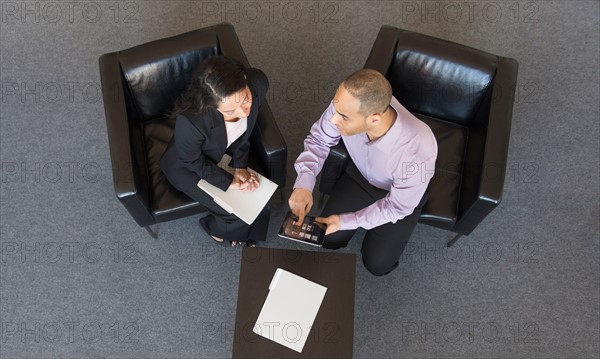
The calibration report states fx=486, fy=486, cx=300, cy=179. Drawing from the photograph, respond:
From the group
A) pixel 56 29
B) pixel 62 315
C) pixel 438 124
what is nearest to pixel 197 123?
pixel 438 124

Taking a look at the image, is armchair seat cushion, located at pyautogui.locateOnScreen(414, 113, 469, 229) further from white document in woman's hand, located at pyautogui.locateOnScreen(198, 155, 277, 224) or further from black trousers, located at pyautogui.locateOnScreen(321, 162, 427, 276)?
white document in woman's hand, located at pyautogui.locateOnScreen(198, 155, 277, 224)

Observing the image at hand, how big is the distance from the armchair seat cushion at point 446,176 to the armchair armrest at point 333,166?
39 cm

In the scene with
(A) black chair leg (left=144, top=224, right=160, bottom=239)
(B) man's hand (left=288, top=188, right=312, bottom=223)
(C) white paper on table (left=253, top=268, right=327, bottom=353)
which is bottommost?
(A) black chair leg (left=144, top=224, right=160, bottom=239)

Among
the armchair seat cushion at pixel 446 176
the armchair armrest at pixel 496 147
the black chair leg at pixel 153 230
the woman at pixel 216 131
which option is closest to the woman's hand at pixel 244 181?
the woman at pixel 216 131

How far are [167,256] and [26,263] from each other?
2.27 ft

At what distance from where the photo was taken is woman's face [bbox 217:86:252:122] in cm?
169

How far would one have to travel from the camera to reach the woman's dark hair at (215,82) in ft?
5.41

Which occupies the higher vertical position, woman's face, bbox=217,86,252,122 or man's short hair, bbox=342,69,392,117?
man's short hair, bbox=342,69,392,117

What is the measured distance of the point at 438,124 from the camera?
2.24m

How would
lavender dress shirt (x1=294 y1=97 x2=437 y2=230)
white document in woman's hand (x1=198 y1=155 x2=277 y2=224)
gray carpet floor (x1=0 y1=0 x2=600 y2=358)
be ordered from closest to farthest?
1. lavender dress shirt (x1=294 y1=97 x2=437 y2=230)
2. white document in woman's hand (x1=198 y1=155 x2=277 y2=224)
3. gray carpet floor (x1=0 y1=0 x2=600 y2=358)

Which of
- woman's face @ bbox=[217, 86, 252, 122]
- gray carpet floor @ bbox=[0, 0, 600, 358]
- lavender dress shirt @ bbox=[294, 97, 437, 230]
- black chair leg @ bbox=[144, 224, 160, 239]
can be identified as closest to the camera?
woman's face @ bbox=[217, 86, 252, 122]

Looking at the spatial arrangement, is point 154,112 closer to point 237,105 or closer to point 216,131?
point 216,131

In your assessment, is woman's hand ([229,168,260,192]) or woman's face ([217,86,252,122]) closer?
woman's face ([217,86,252,122])

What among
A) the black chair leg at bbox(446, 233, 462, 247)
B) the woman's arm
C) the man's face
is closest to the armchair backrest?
the man's face
